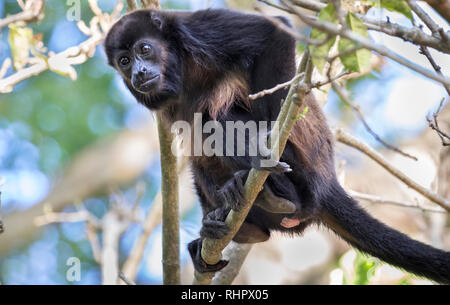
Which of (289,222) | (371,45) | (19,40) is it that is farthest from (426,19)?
(19,40)

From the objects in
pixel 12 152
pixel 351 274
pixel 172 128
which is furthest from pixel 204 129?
pixel 12 152

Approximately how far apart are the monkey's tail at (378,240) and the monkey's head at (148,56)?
4.81 feet

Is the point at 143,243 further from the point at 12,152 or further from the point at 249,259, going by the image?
the point at 12,152

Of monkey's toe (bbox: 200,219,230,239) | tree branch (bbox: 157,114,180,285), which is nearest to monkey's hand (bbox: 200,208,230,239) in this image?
monkey's toe (bbox: 200,219,230,239)

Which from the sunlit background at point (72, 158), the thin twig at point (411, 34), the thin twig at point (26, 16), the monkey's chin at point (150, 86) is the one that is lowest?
the sunlit background at point (72, 158)

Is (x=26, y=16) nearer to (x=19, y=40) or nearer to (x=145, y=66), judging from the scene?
(x=19, y=40)

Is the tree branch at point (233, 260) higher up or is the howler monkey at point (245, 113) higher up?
the howler monkey at point (245, 113)

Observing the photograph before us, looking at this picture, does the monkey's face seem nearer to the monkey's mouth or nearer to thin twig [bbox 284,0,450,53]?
the monkey's mouth

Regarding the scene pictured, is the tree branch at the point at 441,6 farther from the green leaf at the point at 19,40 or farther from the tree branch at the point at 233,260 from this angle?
the tree branch at the point at 233,260

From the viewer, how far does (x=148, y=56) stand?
4246 mm

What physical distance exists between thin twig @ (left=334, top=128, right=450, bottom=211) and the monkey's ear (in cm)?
183

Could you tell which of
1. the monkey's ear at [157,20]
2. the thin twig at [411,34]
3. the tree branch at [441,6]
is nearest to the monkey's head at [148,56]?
the monkey's ear at [157,20]

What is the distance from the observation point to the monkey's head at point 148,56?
4.17 m

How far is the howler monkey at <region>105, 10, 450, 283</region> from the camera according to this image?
12.0 ft
